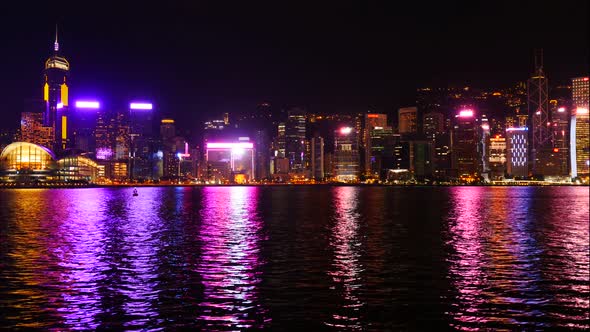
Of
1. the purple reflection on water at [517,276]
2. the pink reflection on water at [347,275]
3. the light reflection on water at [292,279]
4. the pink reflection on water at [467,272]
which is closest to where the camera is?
the pink reflection on water at [347,275]

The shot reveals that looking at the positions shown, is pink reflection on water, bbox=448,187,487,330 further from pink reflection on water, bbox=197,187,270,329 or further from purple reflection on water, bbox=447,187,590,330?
pink reflection on water, bbox=197,187,270,329

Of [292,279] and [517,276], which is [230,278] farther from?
[517,276]

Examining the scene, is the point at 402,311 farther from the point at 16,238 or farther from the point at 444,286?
the point at 16,238

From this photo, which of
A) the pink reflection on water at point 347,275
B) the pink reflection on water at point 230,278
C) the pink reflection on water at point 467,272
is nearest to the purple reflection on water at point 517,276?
the pink reflection on water at point 467,272

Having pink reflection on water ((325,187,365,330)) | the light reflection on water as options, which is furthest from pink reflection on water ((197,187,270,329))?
pink reflection on water ((325,187,365,330))

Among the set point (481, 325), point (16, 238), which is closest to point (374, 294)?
point (481, 325)

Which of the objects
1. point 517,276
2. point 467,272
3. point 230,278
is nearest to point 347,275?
point 230,278

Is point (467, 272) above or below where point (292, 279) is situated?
below

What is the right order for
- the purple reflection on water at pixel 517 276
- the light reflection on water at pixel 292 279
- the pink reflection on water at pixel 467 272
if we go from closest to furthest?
1. the light reflection on water at pixel 292 279
2. the purple reflection on water at pixel 517 276
3. the pink reflection on water at pixel 467 272

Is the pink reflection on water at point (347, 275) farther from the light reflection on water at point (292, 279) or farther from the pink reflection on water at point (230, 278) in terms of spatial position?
the pink reflection on water at point (230, 278)

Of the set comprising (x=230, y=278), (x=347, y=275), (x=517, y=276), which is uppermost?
(x=230, y=278)

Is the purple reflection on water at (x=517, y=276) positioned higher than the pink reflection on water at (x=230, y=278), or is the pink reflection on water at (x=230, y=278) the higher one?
the pink reflection on water at (x=230, y=278)

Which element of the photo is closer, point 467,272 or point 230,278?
point 230,278

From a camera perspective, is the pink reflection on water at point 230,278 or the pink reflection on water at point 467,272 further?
the pink reflection on water at point 467,272
